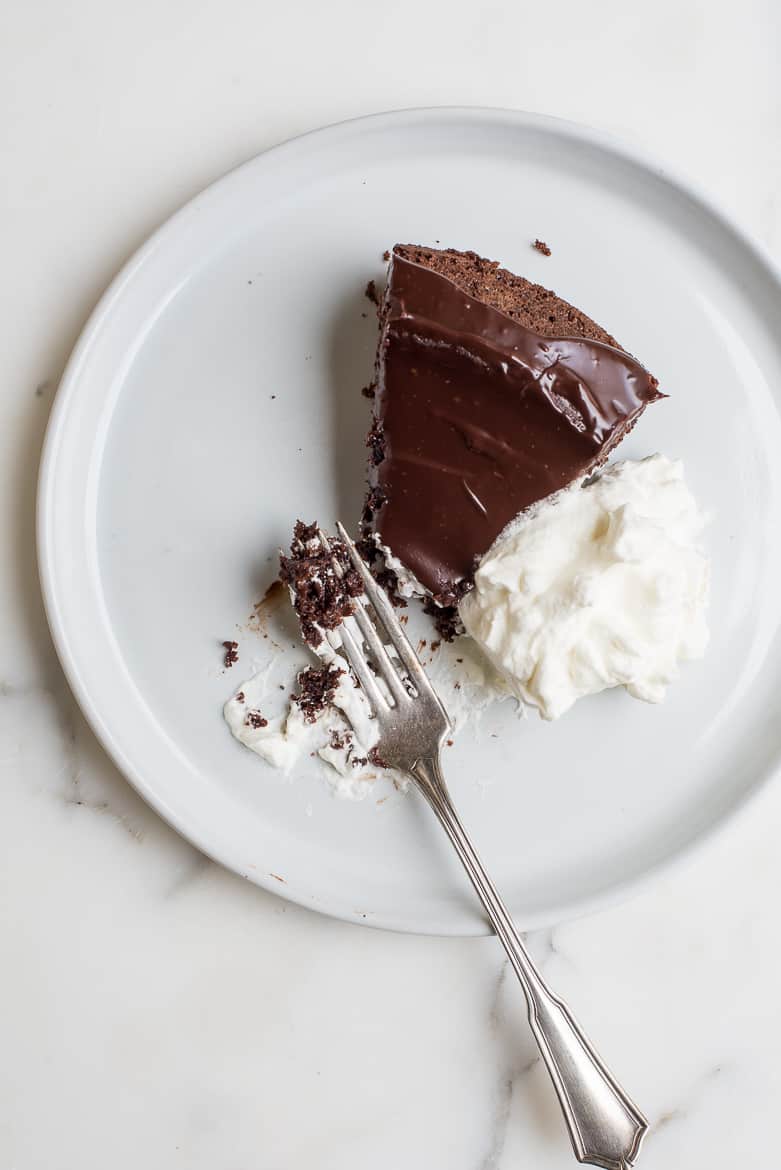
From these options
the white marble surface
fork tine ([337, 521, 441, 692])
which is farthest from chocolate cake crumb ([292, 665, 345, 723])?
the white marble surface

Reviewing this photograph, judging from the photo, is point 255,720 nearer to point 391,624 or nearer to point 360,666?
point 360,666

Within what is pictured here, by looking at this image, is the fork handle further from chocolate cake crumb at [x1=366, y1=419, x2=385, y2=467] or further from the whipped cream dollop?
chocolate cake crumb at [x1=366, y1=419, x2=385, y2=467]

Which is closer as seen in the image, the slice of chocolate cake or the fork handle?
the slice of chocolate cake

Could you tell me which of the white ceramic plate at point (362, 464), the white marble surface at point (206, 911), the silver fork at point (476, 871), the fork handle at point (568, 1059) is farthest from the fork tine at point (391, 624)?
the white marble surface at point (206, 911)

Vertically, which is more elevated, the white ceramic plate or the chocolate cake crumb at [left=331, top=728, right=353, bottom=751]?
the white ceramic plate

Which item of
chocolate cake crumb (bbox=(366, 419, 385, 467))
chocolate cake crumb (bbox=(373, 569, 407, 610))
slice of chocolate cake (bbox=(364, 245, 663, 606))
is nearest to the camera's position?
slice of chocolate cake (bbox=(364, 245, 663, 606))

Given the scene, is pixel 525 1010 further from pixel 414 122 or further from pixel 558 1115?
pixel 414 122
